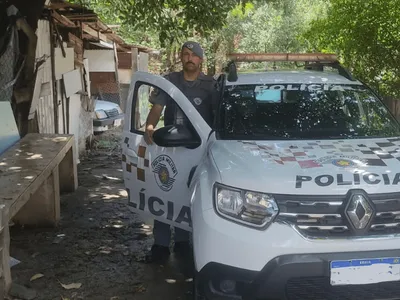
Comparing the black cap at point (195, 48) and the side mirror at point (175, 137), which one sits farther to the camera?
the black cap at point (195, 48)

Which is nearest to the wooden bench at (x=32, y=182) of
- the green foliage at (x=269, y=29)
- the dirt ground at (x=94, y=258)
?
the dirt ground at (x=94, y=258)

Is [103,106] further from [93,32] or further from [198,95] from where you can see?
[198,95]

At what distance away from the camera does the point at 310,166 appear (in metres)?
3.27

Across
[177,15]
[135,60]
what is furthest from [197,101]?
[135,60]

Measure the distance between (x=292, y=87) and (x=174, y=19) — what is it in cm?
504

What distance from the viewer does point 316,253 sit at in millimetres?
3014

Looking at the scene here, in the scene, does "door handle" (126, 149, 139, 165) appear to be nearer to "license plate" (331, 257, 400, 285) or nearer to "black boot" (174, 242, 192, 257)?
"black boot" (174, 242, 192, 257)

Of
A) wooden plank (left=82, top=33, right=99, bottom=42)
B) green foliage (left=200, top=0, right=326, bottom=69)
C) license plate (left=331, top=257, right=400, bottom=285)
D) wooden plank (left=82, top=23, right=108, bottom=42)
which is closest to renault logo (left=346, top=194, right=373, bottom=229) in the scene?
license plate (left=331, top=257, right=400, bottom=285)

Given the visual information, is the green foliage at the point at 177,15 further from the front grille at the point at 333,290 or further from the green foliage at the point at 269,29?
the green foliage at the point at 269,29

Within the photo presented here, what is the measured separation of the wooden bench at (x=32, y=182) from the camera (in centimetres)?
357

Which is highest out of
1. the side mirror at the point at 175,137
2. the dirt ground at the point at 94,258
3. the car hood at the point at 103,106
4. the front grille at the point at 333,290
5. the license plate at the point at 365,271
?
the side mirror at the point at 175,137

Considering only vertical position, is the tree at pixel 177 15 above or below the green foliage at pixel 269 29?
below

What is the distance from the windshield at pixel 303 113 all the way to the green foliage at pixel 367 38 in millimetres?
5376

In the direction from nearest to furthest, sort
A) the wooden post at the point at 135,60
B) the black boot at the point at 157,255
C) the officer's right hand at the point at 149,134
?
1. the officer's right hand at the point at 149,134
2. the black boot at the point at 157,255
3. the wooden post at the point at 135,60
